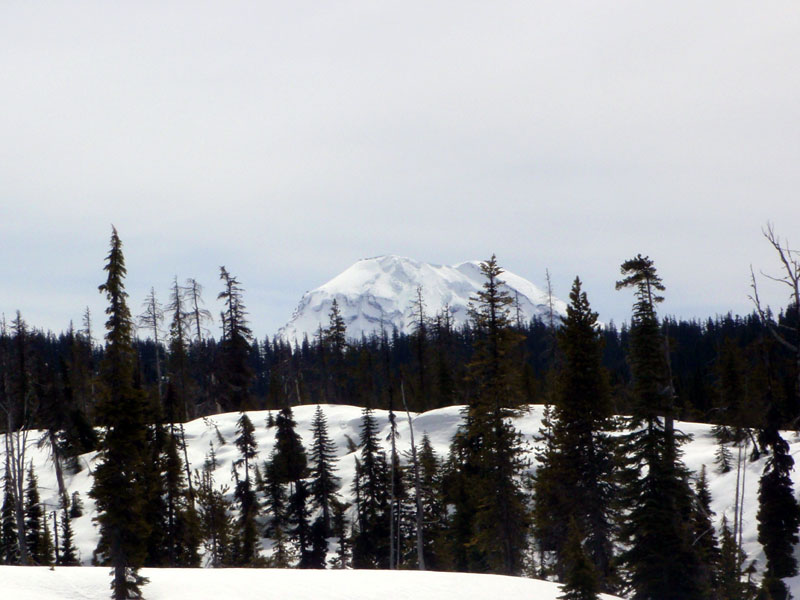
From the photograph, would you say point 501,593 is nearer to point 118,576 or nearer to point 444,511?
point 118,576

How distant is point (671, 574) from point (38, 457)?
64.6 metres

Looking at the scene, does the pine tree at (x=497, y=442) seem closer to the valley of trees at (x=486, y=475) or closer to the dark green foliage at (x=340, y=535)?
the valley of trees at (x=486, y=475)

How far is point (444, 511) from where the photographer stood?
4728cm

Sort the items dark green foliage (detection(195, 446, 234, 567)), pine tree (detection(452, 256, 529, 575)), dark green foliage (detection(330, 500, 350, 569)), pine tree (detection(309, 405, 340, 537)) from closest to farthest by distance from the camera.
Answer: pine tree (detection(452, 256, 529, 575)) < dark green foliage (detection(195, 446, 234, 567)) < dark green foliage (detection(330, 500, 350, 569)) < pine tree (detection(309, 405, 340, 537))

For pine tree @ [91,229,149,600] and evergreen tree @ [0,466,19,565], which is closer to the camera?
pine tree @ [91,229,149,600]

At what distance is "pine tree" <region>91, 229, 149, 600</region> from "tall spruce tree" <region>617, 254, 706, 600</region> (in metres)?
17.6

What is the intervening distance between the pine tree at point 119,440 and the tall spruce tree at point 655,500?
57.7ft

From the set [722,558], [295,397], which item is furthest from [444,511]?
[295,397]

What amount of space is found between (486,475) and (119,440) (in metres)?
16.0

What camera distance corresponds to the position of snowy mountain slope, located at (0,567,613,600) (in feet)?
62.6

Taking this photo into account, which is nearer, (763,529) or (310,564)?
(763,529)

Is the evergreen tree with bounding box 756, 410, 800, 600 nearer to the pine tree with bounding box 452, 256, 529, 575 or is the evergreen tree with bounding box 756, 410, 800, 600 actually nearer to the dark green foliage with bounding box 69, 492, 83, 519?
the pine tree with bounding box 452, 256, 529, 575

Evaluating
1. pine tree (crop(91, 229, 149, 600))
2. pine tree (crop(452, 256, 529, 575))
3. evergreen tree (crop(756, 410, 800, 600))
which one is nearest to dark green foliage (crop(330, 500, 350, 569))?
pine tree (crop(452, 256, 529, 575))

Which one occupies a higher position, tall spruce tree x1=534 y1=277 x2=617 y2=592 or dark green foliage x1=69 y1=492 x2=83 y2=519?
tall spruce tree x1=534 y1=277 x2=617 y2=592
